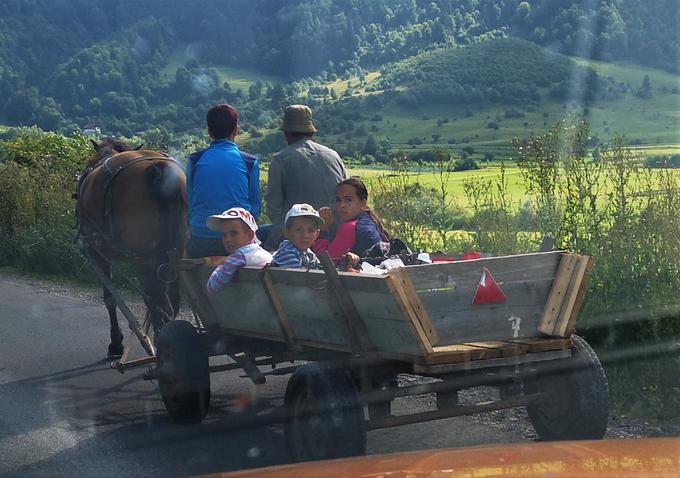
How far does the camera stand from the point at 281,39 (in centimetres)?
5150

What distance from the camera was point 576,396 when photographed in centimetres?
481

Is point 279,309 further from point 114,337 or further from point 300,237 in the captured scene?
point 114,337

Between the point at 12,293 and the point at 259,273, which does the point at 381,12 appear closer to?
the point at 12,293

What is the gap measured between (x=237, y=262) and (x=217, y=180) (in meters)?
1.24

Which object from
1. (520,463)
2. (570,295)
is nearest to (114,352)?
(570,295)

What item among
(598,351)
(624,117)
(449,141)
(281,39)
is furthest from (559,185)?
(281,39)

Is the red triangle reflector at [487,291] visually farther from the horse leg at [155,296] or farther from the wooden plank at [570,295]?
the horse leg at [155,296]

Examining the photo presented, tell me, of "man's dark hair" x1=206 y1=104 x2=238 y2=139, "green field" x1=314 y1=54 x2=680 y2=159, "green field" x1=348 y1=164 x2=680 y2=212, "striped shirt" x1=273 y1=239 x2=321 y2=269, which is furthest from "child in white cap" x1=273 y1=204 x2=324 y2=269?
"green field" x1=314 y1=54 x2=680 y2=159

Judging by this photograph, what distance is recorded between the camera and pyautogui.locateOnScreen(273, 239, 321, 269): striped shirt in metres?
5.23

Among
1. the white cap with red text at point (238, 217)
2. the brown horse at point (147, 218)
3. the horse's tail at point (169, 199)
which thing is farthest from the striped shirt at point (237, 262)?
the horse's tail at point (169, 199)

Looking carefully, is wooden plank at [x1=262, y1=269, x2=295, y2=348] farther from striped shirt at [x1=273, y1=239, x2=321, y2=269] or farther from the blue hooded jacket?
Answer: the blue hooded jacket

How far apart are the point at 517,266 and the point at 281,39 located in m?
48.3

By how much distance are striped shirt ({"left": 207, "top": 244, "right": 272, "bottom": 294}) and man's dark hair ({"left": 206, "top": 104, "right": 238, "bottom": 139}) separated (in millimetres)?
1442

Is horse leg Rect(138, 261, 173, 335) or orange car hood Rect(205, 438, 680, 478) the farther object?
horse leg Rect(138, 261, 173, 335)
